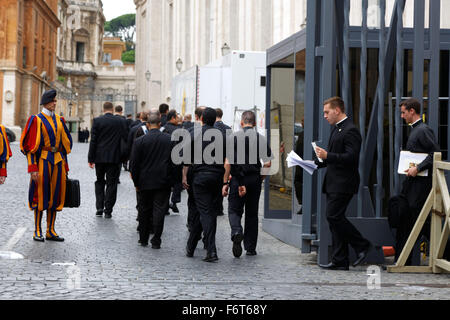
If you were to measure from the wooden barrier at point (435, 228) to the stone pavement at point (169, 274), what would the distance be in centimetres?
14

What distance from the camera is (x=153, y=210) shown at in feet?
34.1

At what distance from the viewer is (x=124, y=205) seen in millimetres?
15969

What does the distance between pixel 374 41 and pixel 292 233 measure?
2.67 meters

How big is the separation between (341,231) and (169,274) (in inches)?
72.5

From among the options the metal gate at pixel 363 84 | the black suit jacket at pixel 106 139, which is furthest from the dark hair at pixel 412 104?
the black suit jacket at pixel 106 139

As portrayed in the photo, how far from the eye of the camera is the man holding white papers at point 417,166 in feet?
28.5

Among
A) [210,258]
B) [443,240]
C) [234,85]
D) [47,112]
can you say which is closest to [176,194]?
[47,112]

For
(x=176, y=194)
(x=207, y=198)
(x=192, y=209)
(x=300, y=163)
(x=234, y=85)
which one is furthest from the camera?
(x=234, y=85)

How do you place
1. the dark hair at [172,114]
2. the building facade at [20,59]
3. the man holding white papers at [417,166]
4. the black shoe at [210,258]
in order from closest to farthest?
the man holding white papers at [417,166], the black shoe at [210,258], the dark hair at [172,114], the building facade at [20,59]

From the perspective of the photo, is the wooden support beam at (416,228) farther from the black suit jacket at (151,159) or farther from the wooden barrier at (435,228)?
the black suit jacket at (151,159)

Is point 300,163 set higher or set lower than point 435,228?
higher

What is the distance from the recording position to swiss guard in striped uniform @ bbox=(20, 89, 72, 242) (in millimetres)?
10117

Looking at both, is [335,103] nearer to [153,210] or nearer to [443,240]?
[443,240]

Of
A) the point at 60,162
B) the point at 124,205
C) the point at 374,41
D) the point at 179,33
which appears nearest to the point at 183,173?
the point at 60,162
